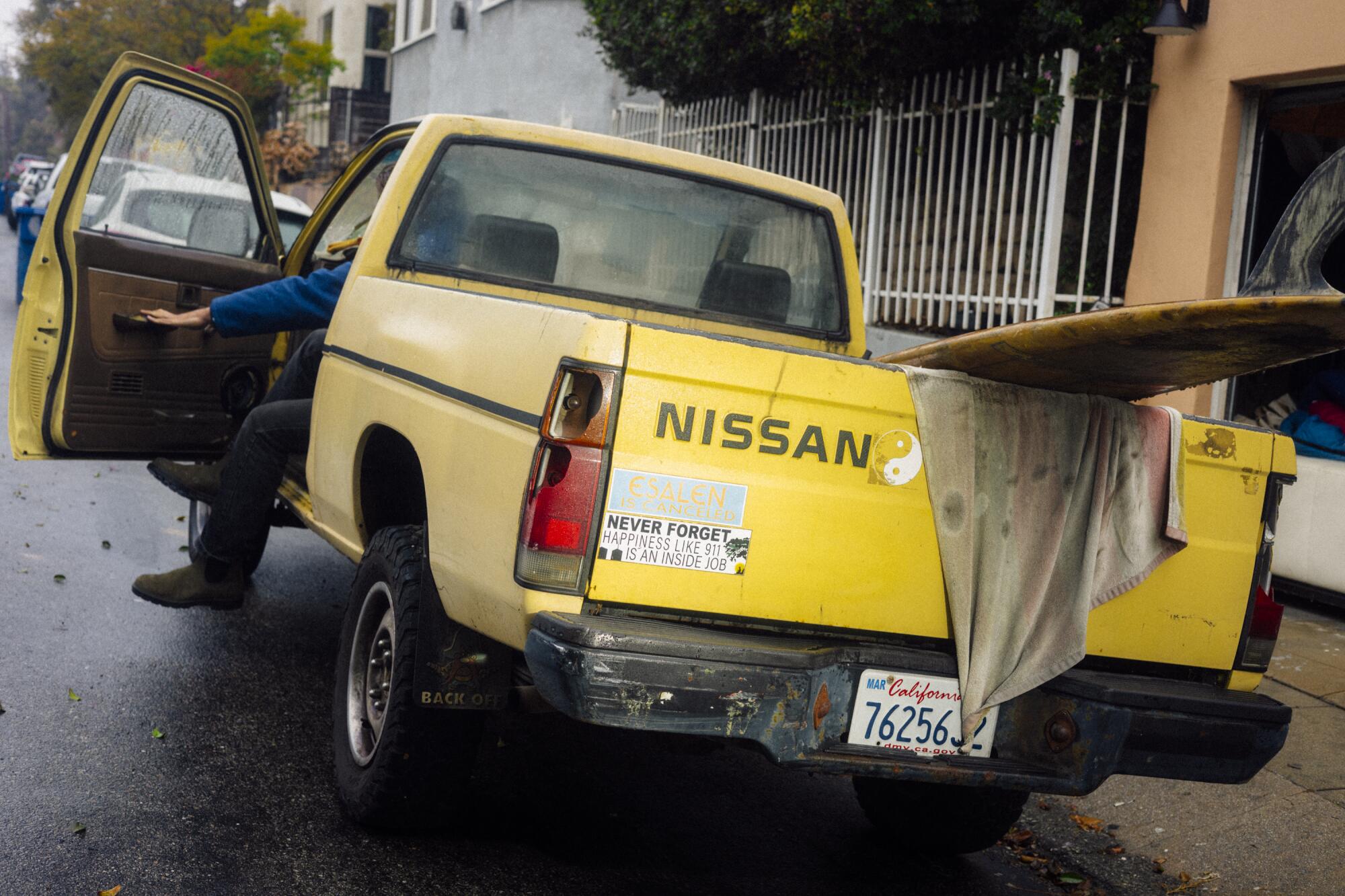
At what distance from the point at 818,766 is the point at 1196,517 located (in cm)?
123

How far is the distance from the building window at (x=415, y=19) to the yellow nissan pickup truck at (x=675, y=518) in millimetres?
20723

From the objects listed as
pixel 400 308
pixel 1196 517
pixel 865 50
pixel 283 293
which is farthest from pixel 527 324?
pixel 865 50

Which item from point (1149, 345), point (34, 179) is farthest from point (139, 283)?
point (34, 179)

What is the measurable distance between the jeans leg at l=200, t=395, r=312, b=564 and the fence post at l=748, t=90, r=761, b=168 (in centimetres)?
822

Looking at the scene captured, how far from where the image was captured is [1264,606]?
3.58m

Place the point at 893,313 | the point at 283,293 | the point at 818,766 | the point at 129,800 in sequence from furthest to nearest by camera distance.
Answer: the point at 893,313 < the point at 283,293 < the point at 129,800 < the point at 818,766

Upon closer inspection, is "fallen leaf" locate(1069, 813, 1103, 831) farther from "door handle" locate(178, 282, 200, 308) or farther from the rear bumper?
"door handle" locate(178, 282, 200, 308)

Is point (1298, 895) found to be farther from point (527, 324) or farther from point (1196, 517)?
point (527, 324)

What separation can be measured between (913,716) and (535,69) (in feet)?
57.9

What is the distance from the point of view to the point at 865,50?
9.55 meters

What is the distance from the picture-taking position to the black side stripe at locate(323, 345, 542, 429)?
304 centimetres

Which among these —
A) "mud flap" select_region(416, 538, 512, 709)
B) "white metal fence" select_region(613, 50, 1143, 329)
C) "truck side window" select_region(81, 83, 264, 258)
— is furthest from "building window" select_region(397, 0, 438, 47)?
"mud flap" select_region(416, 538, 512, 709)

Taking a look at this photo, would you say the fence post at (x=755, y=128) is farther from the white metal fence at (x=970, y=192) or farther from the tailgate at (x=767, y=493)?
the tailgate at (x=767, y=493)

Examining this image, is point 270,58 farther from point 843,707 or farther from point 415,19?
point 843,707
